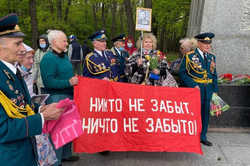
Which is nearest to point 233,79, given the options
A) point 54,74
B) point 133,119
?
point 133,119

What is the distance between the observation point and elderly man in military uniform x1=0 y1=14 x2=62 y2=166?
1.61 metres

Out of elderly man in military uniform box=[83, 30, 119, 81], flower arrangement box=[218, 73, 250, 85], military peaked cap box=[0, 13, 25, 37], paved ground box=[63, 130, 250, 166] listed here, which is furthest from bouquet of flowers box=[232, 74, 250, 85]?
military peaked cap box=[0, 13, 25, 37]

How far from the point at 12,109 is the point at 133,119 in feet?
7.17

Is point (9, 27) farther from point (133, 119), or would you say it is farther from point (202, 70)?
point (202, 70)

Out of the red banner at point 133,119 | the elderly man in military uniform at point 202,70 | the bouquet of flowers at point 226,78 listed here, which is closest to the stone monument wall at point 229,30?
the bouquet of flowers at point 226,78

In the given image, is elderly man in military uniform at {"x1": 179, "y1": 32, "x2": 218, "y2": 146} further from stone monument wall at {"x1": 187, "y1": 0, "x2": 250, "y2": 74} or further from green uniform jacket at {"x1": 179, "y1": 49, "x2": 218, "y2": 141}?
stone monument wall at {"x1": 187, "y1": 0, "x2": 250, "y2": 74}

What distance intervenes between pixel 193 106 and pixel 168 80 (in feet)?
3.39

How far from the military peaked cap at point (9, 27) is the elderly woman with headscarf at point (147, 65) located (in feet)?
8.73

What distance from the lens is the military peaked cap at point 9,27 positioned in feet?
5.53

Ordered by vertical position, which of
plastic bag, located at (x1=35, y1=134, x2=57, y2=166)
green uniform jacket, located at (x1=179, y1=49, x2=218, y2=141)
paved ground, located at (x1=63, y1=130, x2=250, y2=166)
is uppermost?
green uniform jacket, located at (x1=179, y1=49, x2=218, y2=141)

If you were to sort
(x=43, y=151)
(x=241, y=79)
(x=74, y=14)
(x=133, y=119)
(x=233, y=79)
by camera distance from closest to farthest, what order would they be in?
1. (x=43, y=151)
2. (x=133, y=119)
3. (x=241, y=79)
4. (x=233, y=79)
5. (x=74, y=14)

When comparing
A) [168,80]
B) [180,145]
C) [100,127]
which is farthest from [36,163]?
[168,80]

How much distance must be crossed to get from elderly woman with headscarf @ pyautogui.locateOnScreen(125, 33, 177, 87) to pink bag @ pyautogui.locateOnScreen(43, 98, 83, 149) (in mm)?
2278

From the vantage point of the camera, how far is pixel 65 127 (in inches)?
83.4
